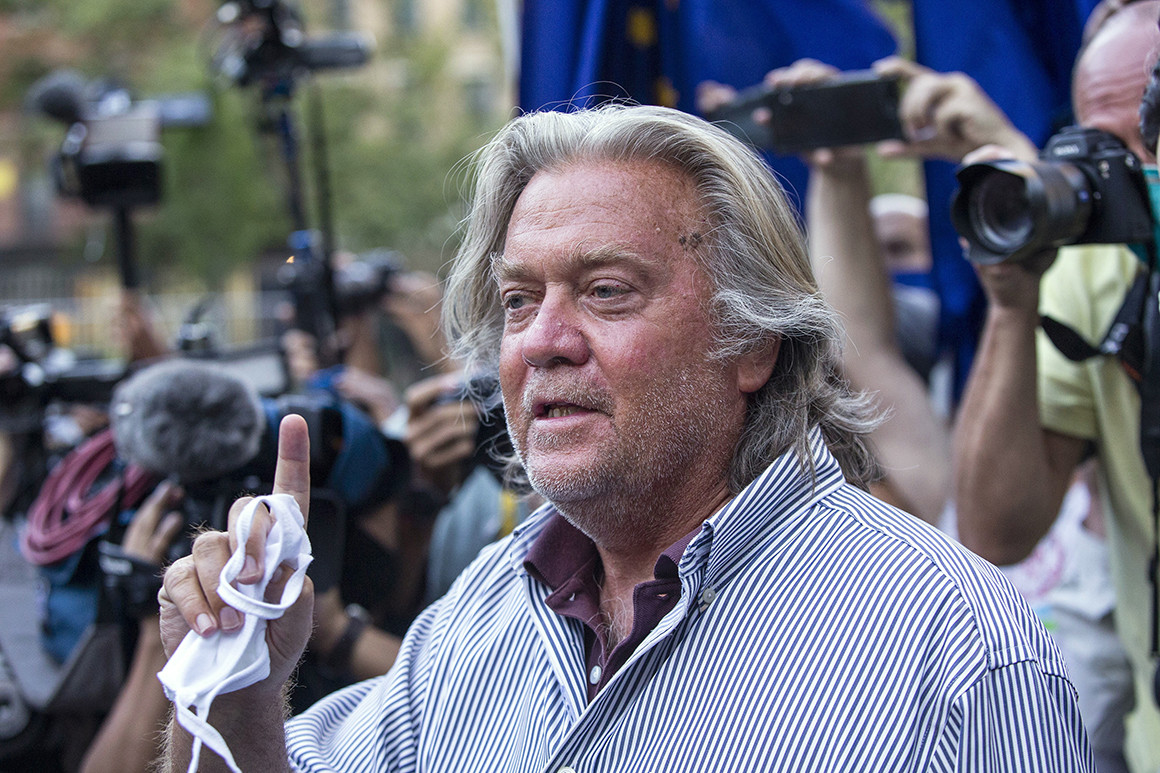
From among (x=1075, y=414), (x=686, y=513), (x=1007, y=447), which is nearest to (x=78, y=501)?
(x=686, y=513)

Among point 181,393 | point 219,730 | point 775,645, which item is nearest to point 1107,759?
point 775,645

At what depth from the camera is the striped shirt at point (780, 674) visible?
1.27m

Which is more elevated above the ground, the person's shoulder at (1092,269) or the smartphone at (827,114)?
the smartphone at (827,114)

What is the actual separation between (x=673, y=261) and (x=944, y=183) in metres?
2.12

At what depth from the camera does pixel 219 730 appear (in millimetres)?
1448

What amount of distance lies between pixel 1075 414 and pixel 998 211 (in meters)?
0.55

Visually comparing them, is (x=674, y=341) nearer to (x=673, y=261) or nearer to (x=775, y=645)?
(x=673, y=261)

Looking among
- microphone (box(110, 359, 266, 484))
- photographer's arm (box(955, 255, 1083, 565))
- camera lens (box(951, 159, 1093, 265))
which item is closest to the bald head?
camera lens (box(951, 159, 1093, 265))

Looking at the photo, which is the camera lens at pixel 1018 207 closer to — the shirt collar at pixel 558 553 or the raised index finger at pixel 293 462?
the shirt collar at pixel 558 553

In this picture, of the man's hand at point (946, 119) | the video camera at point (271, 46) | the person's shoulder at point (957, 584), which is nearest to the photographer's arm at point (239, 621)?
the person's shoulder at point (957, 584)

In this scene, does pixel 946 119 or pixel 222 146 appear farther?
pixel 222 146

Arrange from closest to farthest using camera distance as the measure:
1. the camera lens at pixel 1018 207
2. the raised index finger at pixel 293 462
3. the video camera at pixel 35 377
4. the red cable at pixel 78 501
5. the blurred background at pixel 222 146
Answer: the raised index finger at pixel 293 462, the camera lens at pixel 1018 207, the red cable at pixel 78 501, the video camera at pixel 35 377, the blurred background at pixel 222 146

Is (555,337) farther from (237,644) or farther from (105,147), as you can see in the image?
(105,147)

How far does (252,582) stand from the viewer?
1.34 metres
